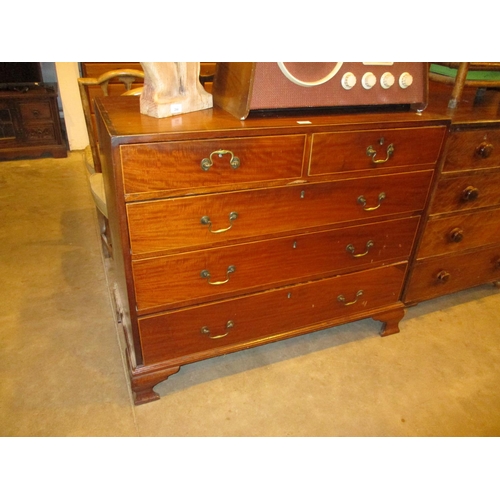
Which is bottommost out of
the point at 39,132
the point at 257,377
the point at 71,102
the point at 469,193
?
the point at 257,377

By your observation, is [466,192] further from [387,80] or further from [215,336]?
[215,336]

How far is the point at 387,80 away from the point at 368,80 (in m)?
0.07

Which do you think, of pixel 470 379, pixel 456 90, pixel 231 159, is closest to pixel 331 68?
pixel 231 159

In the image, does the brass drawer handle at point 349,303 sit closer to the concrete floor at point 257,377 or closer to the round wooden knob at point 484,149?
the concrete floor at point 257,377

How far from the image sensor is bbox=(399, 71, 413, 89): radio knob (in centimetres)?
120

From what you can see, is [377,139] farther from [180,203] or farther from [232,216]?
[180,203]

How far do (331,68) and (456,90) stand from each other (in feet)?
2.19

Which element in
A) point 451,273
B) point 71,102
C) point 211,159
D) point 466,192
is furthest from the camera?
point 71,102

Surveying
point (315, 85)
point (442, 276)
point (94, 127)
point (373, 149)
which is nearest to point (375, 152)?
point (373, 149)

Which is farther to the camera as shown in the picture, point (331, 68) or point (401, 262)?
point (401, 262)

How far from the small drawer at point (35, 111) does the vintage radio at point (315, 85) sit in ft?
9.74

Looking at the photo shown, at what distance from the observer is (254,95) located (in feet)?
3.45

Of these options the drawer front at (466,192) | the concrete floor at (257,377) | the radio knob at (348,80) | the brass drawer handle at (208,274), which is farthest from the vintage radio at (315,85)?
the concrete floor at (257,377)

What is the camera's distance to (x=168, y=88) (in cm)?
105
